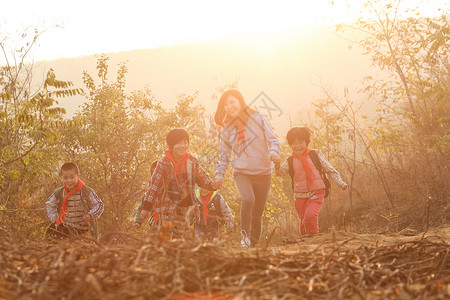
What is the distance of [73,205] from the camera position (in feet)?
21.7

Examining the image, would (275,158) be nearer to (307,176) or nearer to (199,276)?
(307,176)

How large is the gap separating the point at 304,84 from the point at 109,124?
83.5 metres

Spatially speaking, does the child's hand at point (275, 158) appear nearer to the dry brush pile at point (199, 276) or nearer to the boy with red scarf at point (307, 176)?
the boy with red scarf at point (307, 176)

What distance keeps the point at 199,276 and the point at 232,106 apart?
4625mm

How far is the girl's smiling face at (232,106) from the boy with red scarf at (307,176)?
959 mm

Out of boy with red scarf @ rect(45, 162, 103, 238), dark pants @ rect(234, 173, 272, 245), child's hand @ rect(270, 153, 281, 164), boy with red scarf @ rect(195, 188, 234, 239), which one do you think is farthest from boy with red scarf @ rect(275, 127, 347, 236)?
boy with red scarf @ rect(45, 162, 103, 238)

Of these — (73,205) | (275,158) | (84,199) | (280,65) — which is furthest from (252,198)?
(280,65)

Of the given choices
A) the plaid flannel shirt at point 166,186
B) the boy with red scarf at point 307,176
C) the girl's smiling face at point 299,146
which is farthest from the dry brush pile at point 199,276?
the girl's smiling face at point 299,146

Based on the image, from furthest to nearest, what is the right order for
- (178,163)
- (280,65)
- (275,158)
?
(280,65) < (178,163) < (275,158)

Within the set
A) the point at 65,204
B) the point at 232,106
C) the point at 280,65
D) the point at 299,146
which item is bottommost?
the point at 65,204

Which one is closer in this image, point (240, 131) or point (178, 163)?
point (178, 163)

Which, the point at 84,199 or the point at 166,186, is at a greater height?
the point at 166,186

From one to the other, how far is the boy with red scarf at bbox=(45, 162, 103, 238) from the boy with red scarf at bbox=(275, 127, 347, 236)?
2.54 meters

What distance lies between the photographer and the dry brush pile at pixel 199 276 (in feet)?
6.44
